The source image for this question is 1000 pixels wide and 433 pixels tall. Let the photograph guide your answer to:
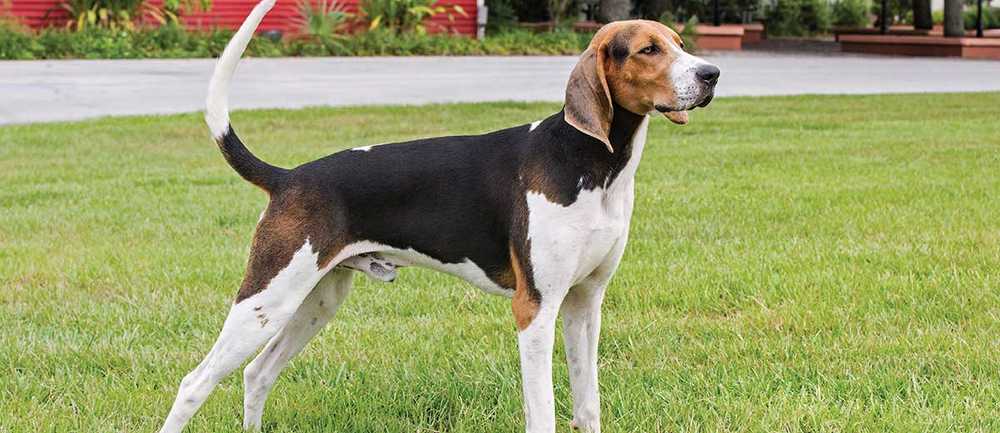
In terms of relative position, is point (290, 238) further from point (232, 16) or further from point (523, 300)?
point (232, 16)

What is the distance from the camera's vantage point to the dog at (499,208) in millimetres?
3426

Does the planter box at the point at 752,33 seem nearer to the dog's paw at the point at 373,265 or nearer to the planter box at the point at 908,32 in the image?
the planter box at the point at 908,32

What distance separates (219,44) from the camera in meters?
23.3

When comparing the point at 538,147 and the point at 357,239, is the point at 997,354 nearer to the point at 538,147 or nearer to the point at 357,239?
the point at 538,147

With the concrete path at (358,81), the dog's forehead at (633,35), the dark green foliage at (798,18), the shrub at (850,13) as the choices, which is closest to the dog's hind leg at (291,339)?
the dog's forehead at (633,35)

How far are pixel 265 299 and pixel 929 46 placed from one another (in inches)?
1059

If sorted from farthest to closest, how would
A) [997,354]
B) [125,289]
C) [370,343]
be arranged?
[125,289], [370,343], [997,354]

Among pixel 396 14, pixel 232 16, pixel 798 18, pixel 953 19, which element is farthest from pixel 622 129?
pixel 798 18

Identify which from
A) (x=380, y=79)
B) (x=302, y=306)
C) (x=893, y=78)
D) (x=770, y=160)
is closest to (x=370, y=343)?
(x=302, y=306)

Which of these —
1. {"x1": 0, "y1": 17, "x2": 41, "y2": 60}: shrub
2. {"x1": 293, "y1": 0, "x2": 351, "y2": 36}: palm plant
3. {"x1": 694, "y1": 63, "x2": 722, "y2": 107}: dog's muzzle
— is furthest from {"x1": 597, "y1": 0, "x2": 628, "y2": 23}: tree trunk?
{"x1": 694, "y1": 63, "x2": 722, "y2": 107}: dog's muzzle

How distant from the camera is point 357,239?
3686mm

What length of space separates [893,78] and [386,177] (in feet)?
59.9

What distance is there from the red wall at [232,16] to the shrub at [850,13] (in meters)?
20.4

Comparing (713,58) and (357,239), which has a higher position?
(357,239)
